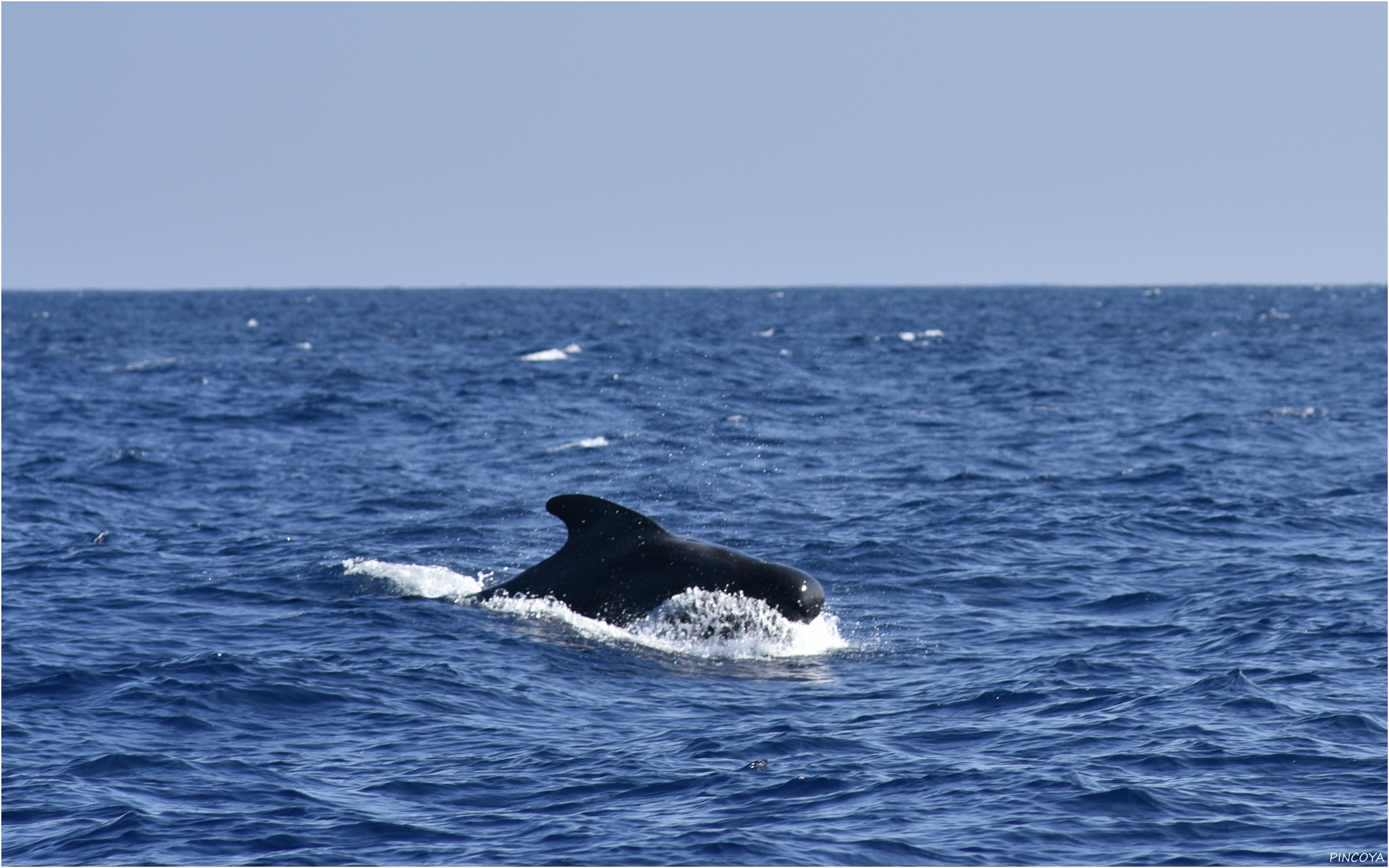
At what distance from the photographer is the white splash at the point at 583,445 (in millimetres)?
33500

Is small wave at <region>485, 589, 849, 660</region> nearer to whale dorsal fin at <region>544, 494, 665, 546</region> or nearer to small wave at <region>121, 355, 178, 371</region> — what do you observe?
whale dorsal fin at <region>544, 494, 665, 546</region>

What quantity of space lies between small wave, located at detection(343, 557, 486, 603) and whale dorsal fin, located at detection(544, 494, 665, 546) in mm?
1887

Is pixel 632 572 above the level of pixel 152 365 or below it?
below

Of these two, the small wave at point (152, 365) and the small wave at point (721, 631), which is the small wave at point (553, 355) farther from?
the small wave at point (721, 631)

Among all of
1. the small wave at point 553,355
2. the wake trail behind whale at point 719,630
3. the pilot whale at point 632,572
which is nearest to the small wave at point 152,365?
the small wave at point 553,355

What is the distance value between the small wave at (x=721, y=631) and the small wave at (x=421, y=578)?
3.06 m

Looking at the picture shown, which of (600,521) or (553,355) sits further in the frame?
(553,355)

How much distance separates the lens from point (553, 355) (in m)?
66.3

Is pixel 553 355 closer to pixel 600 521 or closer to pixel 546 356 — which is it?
pixel 546 356

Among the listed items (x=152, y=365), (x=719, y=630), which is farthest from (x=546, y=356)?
(x=719, y=630)

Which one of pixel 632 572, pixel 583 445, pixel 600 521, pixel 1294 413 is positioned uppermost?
pixel 600 521

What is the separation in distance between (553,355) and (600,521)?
4857cm

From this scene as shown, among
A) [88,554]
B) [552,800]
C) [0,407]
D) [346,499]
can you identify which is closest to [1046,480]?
[346,499]

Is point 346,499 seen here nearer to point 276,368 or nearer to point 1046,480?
point 1046,480
